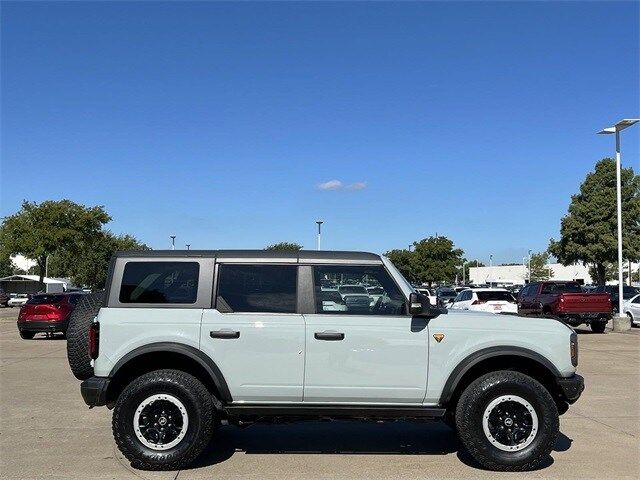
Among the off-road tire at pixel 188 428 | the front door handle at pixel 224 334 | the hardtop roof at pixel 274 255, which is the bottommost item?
the off-road tire at pixel 188 428

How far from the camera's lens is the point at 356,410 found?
234 inches

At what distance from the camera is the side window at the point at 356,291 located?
6.16 meters

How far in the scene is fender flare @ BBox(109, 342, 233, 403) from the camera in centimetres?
596

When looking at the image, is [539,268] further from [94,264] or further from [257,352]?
[257,352]

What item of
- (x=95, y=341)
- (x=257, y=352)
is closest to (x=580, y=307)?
(x=257, y=352)

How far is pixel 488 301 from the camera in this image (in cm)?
2284

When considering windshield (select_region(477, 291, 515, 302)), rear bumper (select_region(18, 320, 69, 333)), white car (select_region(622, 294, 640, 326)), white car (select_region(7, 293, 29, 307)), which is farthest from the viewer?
white car (select_region(7, 293, 29, 307))

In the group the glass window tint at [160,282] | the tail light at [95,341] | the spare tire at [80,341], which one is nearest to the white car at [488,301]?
the glass window tint at [160,282]

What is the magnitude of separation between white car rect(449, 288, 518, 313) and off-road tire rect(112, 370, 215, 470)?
57.6 ft

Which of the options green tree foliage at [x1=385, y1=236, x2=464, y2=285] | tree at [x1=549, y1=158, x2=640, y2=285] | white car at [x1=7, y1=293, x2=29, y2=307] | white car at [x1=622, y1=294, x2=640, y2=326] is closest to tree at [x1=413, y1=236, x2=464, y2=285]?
green tree foliage at [x1=385, y1=236, x2=464, y2=285]

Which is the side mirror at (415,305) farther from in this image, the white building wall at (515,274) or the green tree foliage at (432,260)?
the white building wall at (515,274)

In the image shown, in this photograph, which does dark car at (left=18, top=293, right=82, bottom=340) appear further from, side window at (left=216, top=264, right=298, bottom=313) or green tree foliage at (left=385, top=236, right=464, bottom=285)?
green tree foliage at (left=385, top=236, right=464, bottom=285)

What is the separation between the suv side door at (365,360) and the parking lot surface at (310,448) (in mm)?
685

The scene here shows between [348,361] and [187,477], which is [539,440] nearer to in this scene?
[348,361]
